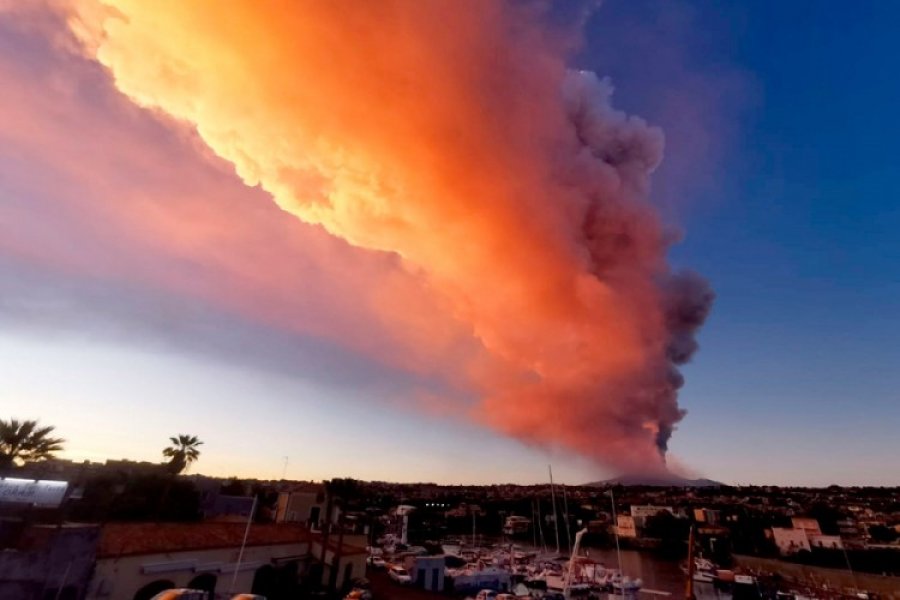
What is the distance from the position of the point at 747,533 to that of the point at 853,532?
1907 cm

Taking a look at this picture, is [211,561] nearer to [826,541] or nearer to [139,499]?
[139,499]

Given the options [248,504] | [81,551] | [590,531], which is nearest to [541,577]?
[248,504]

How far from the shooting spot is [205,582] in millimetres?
23234

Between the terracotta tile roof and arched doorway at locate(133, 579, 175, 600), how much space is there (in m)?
1.31

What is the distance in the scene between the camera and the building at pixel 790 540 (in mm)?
79812

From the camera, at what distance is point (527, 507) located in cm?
16625

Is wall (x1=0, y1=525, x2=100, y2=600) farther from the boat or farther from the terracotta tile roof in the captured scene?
the boat

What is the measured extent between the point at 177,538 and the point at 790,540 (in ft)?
334

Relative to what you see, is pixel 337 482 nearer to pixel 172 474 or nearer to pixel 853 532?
pixel 172 474

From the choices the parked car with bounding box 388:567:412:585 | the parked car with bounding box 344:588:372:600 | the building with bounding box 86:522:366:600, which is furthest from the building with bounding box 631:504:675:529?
the parked car with bounding box 344:588:372:600

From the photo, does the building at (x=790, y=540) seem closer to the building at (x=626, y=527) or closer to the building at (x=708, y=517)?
the building at (x=708, y=517)

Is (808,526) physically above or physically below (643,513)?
below

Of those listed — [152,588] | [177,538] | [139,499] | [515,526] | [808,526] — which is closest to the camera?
[152,588]

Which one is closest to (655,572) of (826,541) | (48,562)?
(826,541)
